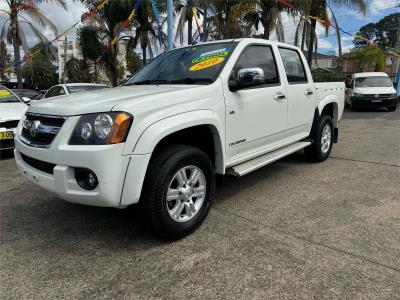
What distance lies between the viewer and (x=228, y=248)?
3.02 meters

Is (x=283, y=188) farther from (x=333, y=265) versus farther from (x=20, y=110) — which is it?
(x=20, y=110)

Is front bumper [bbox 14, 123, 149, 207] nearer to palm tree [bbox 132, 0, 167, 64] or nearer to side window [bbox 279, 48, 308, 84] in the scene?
side window [bbox 279, 48, 308, 84]

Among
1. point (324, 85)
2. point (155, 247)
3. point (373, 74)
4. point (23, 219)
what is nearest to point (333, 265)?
point (155, 247)

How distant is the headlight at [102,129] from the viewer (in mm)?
2658

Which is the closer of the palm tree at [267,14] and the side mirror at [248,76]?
the side mirror at [248,76]

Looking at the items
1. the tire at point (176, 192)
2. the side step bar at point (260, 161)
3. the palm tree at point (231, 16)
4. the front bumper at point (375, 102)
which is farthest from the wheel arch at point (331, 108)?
the palm tree at point (231, 16)

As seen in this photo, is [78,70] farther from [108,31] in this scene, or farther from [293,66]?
[293,66]

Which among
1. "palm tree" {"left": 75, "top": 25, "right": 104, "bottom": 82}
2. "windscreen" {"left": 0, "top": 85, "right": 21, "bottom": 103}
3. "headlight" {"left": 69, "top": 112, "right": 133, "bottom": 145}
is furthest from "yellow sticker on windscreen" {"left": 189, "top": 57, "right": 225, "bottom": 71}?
"palm tree" {"left": 75, "top": 25, "right": 104, "bottom": 82}

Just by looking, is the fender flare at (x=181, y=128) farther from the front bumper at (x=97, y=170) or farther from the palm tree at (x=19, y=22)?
the palm tree at (x=19, y=22)

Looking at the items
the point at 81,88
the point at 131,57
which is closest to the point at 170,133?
the point at 81,88

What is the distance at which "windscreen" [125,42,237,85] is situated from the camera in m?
3.66

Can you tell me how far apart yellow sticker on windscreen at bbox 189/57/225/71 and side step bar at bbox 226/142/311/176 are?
3.58ft

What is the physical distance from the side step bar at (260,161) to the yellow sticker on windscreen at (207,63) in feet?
3.58

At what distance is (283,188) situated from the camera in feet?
14.9
